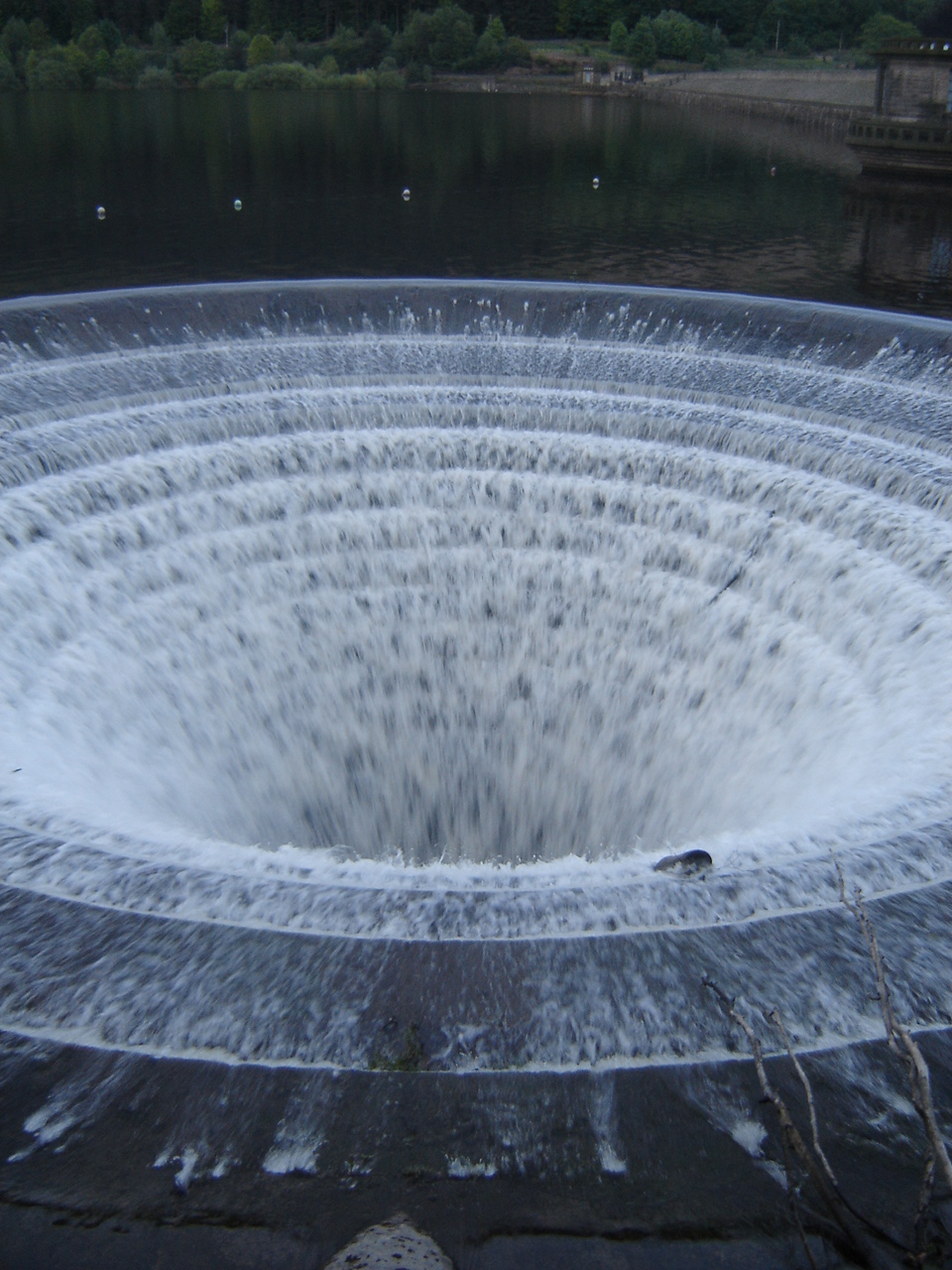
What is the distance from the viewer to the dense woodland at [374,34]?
70.0 meters

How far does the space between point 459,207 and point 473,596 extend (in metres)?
21.4

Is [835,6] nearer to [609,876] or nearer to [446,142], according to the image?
[446,142]

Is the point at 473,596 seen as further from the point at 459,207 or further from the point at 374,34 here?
the point at 374,34

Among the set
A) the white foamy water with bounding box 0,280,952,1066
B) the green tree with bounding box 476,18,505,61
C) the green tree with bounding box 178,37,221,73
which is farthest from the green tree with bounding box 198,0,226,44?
the white foamy water with bounding box 0,280,952,1066

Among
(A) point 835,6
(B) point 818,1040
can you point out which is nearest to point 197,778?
(B) point 818,1040

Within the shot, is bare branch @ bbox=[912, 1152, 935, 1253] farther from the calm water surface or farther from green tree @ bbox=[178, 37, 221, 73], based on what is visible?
green tree @ bbox=[178, 37, 221, 73]

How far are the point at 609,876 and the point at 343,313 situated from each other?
34.1 feet

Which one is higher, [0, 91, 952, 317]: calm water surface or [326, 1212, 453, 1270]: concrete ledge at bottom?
[326, 1212, 453, 1270]: concrete ledge at bottom

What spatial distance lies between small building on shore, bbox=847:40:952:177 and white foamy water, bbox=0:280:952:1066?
26632 mm

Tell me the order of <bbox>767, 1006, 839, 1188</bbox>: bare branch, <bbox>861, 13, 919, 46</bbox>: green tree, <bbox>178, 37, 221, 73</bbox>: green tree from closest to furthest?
<bbox>767, 1006, 839, 1188</bbox>: bare branch
<bbox>861, 13, 919, 46</bbox>: green tree
<bbox>178, 37, 221, 73</bbox>: green tree

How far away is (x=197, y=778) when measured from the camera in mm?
8586

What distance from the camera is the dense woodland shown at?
70000 millimetres

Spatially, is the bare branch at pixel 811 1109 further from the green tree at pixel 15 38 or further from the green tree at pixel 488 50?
the green tree at pixel 488 50

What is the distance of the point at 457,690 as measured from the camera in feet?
34.1
